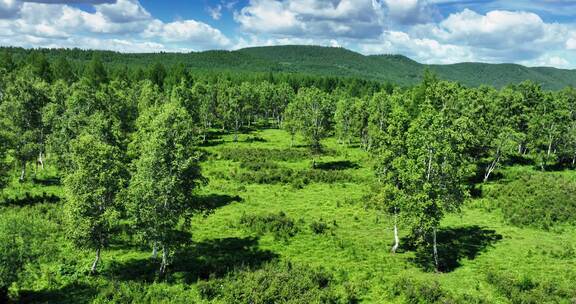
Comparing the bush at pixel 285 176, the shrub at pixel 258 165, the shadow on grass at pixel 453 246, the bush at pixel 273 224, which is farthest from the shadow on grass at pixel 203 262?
the shrub at pixel 258 165

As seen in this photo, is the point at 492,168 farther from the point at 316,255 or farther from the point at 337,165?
the point at 316,255

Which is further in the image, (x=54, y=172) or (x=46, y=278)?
(x=54, y=172)

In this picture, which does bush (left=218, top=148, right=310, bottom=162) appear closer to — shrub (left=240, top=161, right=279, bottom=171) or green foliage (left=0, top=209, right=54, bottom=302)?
shrub (left=240, top=161, right=279, bottom=171)

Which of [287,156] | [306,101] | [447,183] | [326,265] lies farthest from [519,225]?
[306,101]

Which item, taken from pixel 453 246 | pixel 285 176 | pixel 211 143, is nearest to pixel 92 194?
pixel 453 246

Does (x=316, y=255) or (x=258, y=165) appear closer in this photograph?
(x=316, y=255)

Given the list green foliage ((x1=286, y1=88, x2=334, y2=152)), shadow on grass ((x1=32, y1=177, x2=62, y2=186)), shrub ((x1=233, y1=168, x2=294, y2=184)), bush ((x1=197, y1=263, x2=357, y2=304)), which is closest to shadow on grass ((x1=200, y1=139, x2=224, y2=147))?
green foliage ((x1=286, y1=88, x2=334, y2=152))

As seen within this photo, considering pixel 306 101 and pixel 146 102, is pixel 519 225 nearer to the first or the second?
pixel 306 101
